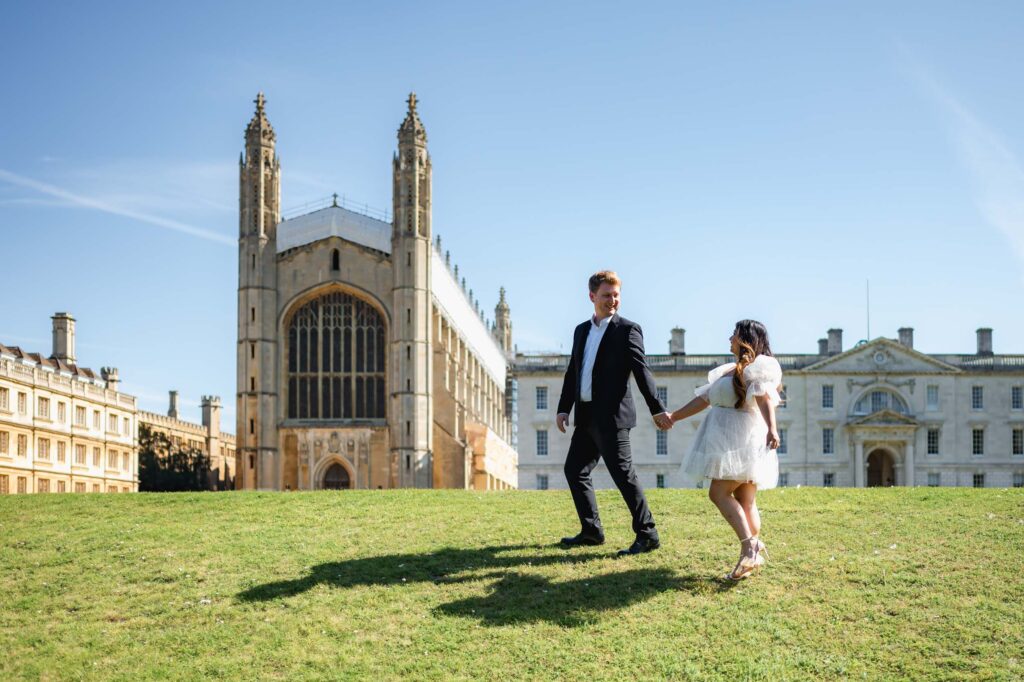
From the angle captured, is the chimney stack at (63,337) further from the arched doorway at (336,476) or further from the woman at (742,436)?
the woman at (742,436)

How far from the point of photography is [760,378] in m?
10.2

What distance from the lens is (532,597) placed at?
10.4 metres

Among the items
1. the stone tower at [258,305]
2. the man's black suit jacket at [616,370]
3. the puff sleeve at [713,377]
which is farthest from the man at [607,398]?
the stone tower at [258,305]

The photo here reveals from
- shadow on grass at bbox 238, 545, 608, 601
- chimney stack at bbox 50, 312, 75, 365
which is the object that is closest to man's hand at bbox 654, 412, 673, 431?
shadow on grass at bbox 238, 545, 608, 601

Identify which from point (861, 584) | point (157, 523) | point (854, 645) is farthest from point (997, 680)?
point (157, 523)

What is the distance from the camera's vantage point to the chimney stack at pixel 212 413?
331ft

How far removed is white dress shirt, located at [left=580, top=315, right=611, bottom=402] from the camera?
38.0ft

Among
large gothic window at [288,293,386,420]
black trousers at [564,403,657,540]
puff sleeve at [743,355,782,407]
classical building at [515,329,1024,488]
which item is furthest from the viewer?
classical building at [515,329,1024,488]

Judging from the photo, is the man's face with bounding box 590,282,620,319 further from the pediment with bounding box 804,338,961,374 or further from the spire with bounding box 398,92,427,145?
the pediment with bounding box 804,338,961,374

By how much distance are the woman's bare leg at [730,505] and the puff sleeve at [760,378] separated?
84 centimetres

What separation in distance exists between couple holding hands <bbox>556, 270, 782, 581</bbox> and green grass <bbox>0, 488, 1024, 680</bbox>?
0.57 metres

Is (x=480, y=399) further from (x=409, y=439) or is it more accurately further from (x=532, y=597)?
(x=532, y=597)

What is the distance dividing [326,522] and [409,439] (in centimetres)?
3570

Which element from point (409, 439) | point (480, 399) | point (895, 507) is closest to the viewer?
point (895, 507)
